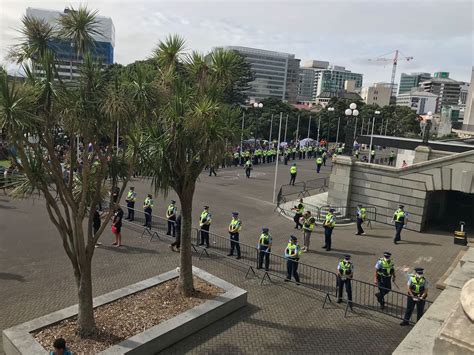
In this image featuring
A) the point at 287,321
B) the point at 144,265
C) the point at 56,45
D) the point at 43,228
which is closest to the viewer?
the point at 56,45

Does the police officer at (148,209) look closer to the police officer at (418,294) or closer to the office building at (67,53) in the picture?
the office building at (67,53)

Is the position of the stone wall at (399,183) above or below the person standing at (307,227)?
above

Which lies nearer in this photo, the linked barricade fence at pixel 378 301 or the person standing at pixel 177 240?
the linked barricade fence at pixel 378 301

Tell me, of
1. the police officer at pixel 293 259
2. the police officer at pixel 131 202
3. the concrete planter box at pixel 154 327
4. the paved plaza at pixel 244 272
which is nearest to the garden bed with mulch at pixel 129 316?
the concrete planter box at pixel 154 327

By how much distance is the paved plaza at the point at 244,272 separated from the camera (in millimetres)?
10164

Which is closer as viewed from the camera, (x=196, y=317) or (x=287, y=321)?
(x=196, y=317)

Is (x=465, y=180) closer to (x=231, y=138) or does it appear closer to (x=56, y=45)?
(x=231, y=138)

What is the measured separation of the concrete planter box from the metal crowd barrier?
7.72ft

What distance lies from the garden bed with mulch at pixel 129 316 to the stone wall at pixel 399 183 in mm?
13264

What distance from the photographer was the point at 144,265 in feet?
47.4

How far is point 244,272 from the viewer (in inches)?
562

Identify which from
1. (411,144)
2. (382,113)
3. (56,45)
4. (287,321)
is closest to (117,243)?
(287,321)

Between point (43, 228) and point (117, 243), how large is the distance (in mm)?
4336

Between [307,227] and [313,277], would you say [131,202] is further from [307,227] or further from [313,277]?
[313,277]
